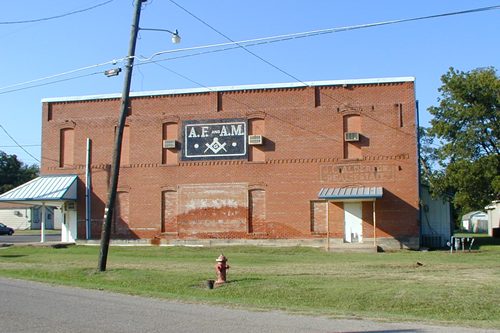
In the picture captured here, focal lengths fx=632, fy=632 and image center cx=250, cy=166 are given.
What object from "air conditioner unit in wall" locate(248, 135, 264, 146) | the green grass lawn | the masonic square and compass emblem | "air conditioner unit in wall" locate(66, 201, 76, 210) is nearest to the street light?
the green grass lawn

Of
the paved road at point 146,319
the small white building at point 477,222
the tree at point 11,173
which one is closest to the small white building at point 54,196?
the paved road at point 146,319

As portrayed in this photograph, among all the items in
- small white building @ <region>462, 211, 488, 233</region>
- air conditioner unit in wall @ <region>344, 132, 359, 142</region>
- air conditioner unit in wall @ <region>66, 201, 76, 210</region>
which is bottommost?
small white building @ <region>462, 211, 488, 233</region>

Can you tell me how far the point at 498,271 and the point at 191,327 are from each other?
1360 cm

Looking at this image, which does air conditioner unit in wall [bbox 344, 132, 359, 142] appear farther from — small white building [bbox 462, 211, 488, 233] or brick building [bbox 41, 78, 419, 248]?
small white building [bbox 462, 211, 488, 233]

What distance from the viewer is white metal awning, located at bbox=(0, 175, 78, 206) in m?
38.0

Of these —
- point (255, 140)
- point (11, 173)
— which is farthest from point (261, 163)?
point (11, 173)

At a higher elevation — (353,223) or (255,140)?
(255,140)

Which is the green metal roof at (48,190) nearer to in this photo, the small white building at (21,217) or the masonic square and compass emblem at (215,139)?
the masonic square and compass emblem at (215,139)

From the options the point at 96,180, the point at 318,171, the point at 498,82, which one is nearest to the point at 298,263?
the point at 318,171

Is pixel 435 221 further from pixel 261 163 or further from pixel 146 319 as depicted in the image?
pixel 146 319

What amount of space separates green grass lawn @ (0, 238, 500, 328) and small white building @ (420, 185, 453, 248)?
4.31 meters

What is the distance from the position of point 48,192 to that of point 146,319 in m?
29.0

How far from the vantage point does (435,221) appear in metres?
36.2

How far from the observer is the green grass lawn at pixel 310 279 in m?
13.9
